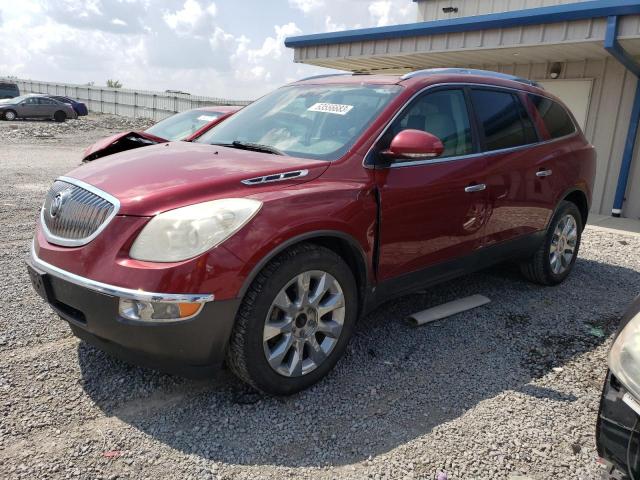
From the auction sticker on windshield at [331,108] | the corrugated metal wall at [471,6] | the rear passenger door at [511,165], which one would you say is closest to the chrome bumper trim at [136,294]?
the auction sticker on windshield at [331,108]

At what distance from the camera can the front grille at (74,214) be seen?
105 inches

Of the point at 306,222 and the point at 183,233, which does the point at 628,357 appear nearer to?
the point at 306,222

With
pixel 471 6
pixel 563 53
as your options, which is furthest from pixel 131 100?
pixel 563 53

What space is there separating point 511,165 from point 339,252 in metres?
1.86

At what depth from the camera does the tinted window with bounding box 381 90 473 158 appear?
3574 millimetres

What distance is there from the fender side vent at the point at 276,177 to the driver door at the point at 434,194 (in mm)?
531

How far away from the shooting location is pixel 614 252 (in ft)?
22.1

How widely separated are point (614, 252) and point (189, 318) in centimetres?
604

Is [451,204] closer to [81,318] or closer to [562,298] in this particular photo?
[562,298]

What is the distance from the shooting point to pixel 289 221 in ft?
9.07

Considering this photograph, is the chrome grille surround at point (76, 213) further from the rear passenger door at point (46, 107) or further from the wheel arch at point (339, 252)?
the rear passenger door at point (46, 107)

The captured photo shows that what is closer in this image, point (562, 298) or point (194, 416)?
point (194, 416)

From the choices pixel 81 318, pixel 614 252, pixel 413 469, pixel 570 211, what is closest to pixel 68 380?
pixel 81 318

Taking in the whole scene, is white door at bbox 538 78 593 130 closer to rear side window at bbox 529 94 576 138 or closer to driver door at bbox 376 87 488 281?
rear side window at bbox 529 94 576 138
